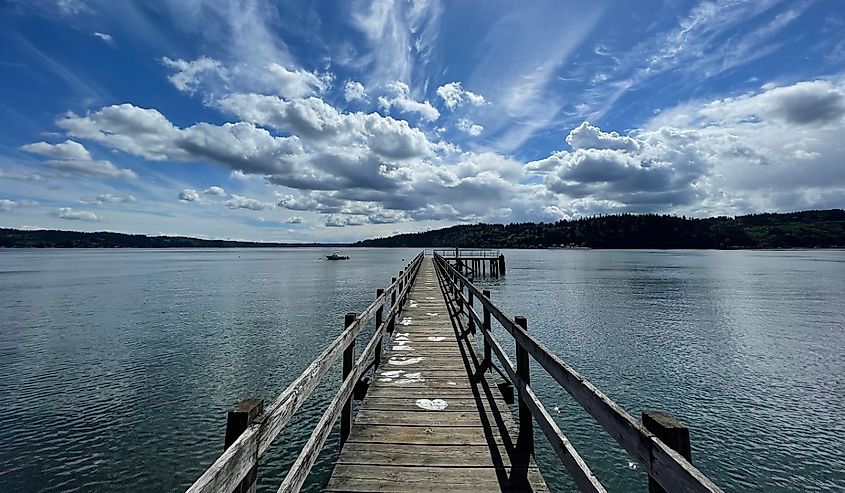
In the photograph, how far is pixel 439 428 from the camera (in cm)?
538

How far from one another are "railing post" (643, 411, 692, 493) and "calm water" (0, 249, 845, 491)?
6.44m

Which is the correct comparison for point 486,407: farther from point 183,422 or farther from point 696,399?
point 696,399

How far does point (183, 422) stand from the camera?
10.5 m

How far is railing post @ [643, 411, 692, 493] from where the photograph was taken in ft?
7.06

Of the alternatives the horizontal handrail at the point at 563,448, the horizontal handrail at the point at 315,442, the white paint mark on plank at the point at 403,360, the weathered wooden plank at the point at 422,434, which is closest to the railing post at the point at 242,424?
the horizontal handrail at the point at 315,442

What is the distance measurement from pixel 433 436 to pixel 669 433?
11.3 ft

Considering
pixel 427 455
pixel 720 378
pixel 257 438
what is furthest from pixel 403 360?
pixel 720 378

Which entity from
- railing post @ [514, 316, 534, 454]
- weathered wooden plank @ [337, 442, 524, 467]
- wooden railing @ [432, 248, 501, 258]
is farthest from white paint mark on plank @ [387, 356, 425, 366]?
wooden railing @ [432, 248, 501, 258]

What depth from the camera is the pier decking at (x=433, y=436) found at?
4203 millimetres

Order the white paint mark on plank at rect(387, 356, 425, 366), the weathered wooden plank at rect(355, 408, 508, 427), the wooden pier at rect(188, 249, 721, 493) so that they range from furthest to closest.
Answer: the white paint mark on plank at rect(387, 356, 425, 366) < the weathered wooden plank at rect(355, 408, 508, 427) < the wooden pier at rect(188, 249, 721, 493)

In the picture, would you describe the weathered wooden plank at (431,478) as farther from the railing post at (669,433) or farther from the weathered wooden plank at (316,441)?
the railing post at (669,433)

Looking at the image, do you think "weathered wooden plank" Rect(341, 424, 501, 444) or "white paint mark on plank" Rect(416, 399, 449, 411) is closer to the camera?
"weathered wooden plank" Rect(341, 424, 501, 444)

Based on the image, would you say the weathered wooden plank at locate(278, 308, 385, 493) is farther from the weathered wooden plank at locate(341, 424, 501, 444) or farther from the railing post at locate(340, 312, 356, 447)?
the weathered wooden plank at locate(341, 424, 501, 444)

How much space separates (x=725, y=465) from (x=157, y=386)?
1502 cm
